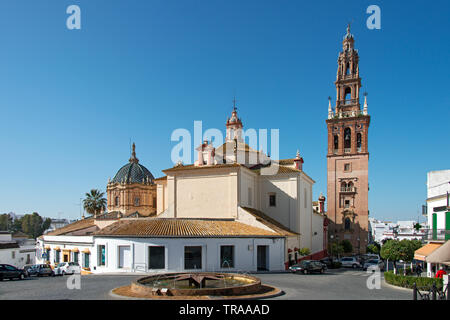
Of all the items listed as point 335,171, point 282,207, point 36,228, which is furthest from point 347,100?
point 36,228

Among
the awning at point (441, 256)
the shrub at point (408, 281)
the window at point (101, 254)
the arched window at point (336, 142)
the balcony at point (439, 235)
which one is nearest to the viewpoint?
the awning at point (441, 256)

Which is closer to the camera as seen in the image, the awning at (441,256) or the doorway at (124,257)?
the awning at (441,256)

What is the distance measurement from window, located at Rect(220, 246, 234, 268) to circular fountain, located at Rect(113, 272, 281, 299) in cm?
724

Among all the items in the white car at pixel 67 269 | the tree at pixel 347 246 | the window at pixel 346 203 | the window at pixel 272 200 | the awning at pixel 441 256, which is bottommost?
the tree at pixel 347 246

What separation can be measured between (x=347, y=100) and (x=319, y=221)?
2220 centimetres

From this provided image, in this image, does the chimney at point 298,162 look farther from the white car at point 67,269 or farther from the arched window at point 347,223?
the white car at point 67,269

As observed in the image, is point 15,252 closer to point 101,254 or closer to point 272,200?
point 101,254

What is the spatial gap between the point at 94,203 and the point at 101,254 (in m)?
36.4

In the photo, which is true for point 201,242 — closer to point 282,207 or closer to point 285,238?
point 285,238

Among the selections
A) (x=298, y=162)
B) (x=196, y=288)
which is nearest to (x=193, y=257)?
(x=196, y=288)

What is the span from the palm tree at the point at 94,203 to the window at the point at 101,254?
3567 centimetres

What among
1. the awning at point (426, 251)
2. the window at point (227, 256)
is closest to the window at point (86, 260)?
the window at point (227, 256)

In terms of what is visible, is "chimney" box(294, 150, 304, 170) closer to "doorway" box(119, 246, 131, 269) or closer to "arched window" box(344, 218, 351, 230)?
"doorway" box(119, 246, 131, 269)

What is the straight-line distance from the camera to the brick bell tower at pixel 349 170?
58.2 metres
